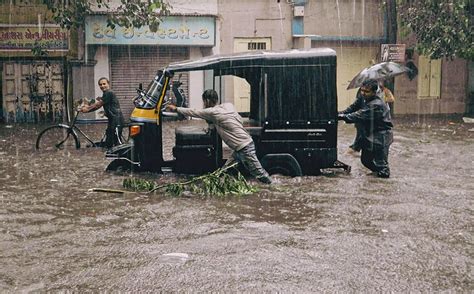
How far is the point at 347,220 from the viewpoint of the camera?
8.15 meters

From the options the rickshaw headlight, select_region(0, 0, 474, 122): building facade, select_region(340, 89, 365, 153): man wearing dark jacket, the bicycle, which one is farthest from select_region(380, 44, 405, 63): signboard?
the rickshaw headlight

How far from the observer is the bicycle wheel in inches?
547

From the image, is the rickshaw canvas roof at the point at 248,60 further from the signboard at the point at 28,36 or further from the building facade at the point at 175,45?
the signboard at the point at 28,36

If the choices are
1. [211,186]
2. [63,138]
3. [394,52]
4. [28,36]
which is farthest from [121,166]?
[394,52]

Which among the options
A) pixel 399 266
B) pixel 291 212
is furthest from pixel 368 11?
pixel 399 266

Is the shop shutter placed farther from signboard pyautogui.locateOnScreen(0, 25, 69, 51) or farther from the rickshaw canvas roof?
the rickshaw canvas roof

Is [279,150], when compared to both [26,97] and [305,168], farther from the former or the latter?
[26,97]

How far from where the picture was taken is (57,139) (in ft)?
48.4

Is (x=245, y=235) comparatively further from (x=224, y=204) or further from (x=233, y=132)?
(x=233, y=132)

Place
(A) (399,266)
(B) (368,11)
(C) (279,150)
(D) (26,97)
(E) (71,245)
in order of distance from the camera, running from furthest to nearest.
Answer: (B) (368,11), (D) (26,97), (C) (279,150), (E) (71,245), (A) (399,266)

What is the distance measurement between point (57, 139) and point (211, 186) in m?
6.39

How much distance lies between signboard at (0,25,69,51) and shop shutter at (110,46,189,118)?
6.10 ft

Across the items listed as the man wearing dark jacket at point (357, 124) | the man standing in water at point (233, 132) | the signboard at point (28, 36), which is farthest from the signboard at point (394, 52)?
the man standing in water at point (233, 132)

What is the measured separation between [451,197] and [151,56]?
13918mm
